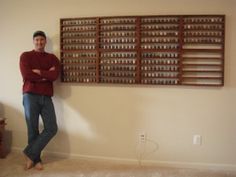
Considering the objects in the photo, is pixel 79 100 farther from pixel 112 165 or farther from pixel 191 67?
pixel 191 67

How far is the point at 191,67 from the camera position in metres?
2.67

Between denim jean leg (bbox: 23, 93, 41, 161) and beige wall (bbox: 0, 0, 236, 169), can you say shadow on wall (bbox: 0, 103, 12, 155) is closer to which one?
beige wall (bbox: 0, 0, 236, 169)

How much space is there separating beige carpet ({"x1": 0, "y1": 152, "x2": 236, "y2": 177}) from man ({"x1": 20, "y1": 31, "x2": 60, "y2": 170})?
123mm

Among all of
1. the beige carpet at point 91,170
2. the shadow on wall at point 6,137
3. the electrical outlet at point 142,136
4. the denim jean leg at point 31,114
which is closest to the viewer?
the beige carpet at point 91,170

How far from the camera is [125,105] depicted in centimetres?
284

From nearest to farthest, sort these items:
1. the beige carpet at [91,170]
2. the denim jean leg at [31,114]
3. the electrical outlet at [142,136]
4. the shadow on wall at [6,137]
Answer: the beige carpet at [91,170]
the denim jean leg at [31,114]
the electrical outlet at [142,136]
the shadow on wall at [6,137]

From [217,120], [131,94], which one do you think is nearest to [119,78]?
[131,94]

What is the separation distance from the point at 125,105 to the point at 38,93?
952 millimetres

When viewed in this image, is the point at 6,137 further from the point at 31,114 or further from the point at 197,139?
the point at 197,139

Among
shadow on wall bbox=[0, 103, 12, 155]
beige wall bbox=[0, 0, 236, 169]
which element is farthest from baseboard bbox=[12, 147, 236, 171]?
shadow on wall bbox=[0, 103, 12, 155]

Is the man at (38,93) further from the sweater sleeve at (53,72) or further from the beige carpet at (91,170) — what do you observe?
the beige carpet at (91,170)

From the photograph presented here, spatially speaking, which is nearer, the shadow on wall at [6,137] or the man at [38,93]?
the man at [38,93]

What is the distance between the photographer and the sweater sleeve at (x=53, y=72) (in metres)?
2.65

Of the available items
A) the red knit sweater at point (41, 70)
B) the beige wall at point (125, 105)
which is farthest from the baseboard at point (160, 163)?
the red knit sweater at point (41, 70)
